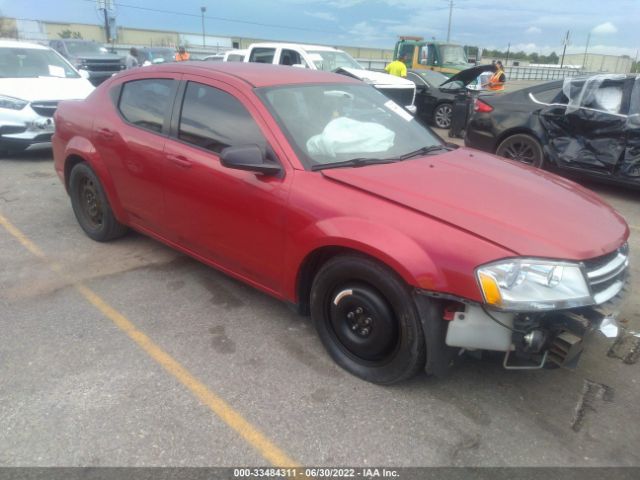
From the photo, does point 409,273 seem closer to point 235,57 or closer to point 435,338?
point 435,338

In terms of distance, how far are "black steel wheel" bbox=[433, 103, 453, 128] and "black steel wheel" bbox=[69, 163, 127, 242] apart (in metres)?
9.56

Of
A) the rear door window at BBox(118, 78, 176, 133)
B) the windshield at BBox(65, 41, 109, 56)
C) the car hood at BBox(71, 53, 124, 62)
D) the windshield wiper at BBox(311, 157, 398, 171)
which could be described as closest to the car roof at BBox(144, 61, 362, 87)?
the rear door window at BBox(118, 78, 176, 133)

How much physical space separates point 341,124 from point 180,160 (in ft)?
3.70

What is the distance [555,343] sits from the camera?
233 centimetres

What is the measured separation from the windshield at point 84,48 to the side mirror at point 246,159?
56.3 feet

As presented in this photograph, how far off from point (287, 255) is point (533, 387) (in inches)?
61.9

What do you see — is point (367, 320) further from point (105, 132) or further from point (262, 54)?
point (262, 54)

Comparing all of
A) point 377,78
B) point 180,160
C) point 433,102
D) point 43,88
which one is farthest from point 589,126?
point 43,88

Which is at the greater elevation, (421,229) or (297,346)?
(421,229)

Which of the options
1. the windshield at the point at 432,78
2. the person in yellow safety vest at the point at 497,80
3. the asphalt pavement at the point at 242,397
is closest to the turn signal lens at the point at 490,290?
the asphalt pavement at the point at 242,397

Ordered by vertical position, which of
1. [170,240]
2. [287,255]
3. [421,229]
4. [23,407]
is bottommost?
[23,407]

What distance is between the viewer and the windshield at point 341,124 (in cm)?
304

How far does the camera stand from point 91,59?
16641 mm

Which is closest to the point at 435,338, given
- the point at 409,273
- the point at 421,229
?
the point at 409,273
